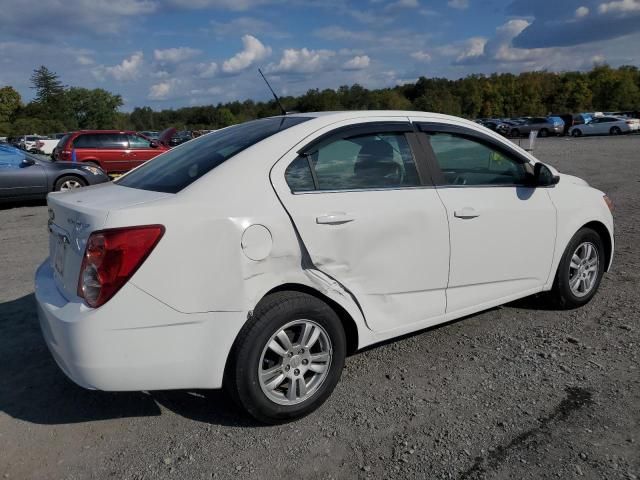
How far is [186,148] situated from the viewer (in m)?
3.82

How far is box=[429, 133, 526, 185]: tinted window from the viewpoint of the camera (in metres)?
3.80

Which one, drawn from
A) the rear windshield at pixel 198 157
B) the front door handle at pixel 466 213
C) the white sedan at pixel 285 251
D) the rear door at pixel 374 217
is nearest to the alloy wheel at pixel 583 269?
the white sedan at pixel 285 251

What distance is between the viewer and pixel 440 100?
85.6 metres

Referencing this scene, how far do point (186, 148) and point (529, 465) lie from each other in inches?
112

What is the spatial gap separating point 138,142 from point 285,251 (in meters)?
15.5

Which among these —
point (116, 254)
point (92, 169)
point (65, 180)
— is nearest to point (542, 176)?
point (116, 254)

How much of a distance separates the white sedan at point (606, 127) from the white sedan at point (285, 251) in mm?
42502

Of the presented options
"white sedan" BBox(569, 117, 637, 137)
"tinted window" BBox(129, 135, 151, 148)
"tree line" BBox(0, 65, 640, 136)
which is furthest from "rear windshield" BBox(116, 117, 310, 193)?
"tree line" BBox(0, 65, 640, 136)

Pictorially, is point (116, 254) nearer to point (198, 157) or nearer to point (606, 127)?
point (198, 157)

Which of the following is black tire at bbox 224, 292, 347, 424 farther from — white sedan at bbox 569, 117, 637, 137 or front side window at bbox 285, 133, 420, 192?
white sedan at bbox 569, 117, 637, 137

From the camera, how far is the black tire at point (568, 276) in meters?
4.49

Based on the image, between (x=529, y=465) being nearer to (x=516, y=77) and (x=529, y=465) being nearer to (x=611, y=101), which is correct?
(x=611, y=101)

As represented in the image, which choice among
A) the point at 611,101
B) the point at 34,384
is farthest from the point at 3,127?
the point at 611,101

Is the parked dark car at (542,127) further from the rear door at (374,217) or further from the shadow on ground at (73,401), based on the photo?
the shadow on ground at (73,401)
